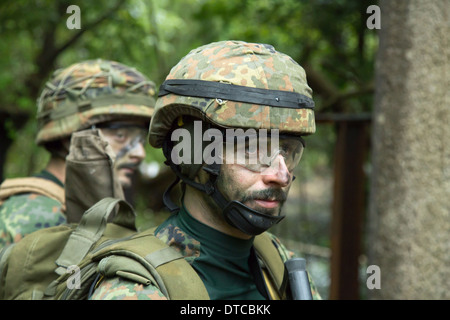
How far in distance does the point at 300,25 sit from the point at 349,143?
2042 millimetres

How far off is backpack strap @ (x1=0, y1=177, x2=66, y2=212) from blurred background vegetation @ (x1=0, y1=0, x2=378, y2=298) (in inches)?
121

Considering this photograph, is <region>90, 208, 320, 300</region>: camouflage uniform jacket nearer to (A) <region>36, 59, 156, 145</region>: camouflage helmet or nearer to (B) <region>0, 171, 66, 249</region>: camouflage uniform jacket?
(B) <region>0, 171, 66, 249</region>: camouflage uniform jacket

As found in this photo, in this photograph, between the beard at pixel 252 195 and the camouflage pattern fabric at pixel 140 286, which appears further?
the beard at pixel 252 195

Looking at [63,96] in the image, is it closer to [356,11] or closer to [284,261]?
[284,261]

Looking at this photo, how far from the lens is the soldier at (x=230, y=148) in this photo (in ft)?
6.84

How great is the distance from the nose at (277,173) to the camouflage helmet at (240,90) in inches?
4.9

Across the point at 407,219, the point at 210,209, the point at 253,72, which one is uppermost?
the point at 253,72

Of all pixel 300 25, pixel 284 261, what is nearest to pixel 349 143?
pixel 300 25

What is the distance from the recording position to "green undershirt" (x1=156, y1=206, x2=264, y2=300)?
7.14ft

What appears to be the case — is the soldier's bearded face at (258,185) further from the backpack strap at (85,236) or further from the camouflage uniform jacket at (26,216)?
the camouflage uniform jacket at (26,216)

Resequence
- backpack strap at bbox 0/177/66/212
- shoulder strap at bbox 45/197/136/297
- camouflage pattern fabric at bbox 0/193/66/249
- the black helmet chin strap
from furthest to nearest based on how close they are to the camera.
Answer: backpack strap at bbox 0/177/66/212 < camouflage pattern fabric at bbox 0/193/66/249 < shoulder strap at bbox 45/197/136/297 < the black helmet chin strap

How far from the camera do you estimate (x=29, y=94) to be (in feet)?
22.9

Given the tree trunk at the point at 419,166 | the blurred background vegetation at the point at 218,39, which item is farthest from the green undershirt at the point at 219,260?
the blurred background vegetation at the point at 218,39

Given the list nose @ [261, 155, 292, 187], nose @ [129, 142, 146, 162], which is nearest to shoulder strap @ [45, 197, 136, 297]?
nose @ [261, 155, 292, 187]
